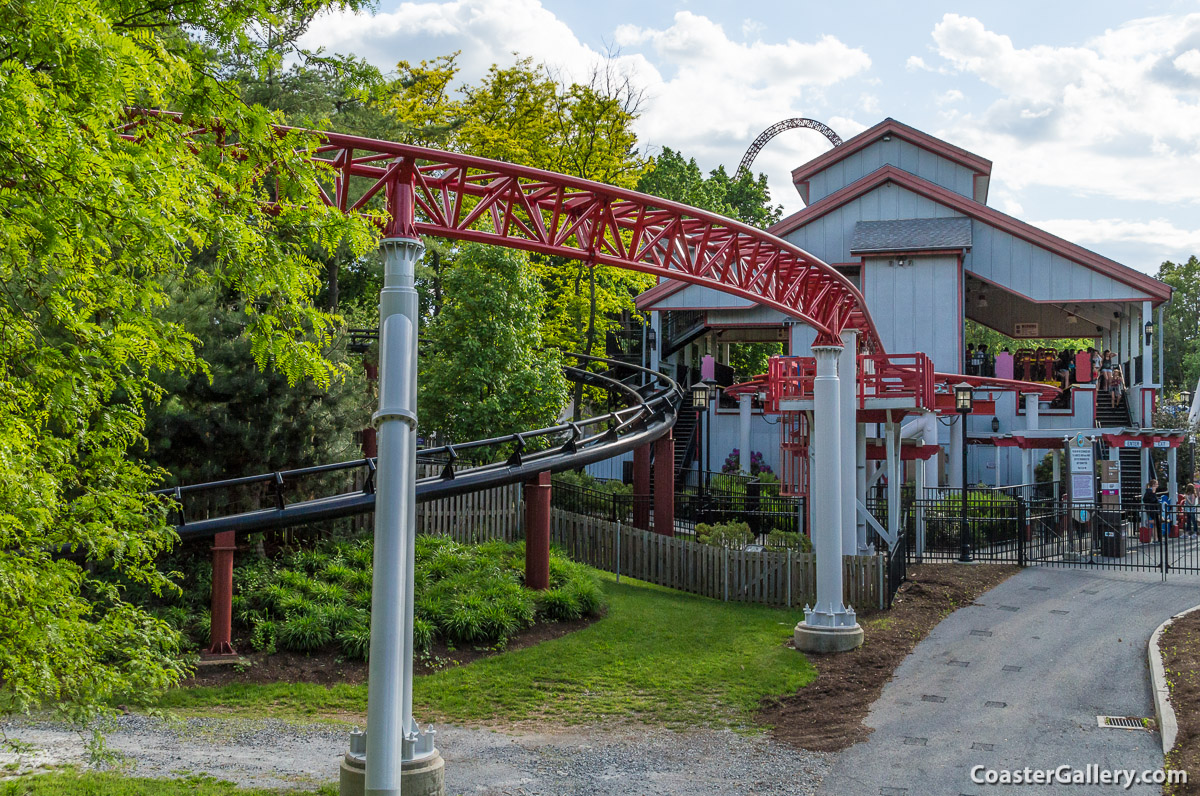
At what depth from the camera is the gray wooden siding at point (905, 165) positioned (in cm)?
3303

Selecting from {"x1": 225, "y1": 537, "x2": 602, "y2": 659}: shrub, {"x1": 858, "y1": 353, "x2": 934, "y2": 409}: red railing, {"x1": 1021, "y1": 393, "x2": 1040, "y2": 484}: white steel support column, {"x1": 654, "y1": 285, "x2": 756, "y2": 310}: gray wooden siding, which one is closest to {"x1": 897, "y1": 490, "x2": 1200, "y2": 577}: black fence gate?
{"x1": 1021, "y1": 393, "x2": 1040, "y2": 484}: white steel support column

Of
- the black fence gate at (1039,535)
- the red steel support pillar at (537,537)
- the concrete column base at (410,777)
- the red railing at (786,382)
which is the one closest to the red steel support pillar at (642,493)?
the red railing at (786,382)

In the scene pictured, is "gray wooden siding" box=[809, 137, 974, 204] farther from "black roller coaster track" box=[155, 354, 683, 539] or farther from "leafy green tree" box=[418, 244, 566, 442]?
"leafy green tree" box=[418, 244, 566, 442]

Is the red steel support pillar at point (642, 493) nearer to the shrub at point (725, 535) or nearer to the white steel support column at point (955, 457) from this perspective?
the shrub at point (725, 535)

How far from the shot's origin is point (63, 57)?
17.1 ft

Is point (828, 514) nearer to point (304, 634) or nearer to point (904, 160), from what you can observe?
point (304, 634)

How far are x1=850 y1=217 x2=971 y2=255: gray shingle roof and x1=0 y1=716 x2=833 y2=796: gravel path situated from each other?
2123 cm

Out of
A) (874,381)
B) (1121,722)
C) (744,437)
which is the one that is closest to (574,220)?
(1121,722)

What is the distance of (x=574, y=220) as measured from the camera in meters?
10.6

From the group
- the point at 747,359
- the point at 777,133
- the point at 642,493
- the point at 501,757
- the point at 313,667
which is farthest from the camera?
the point at 777,133

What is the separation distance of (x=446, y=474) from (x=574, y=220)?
6.03 meters

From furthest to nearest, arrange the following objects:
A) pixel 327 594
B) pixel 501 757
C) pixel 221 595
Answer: pixel 327 594, pixel 221 595, pixel 501 757

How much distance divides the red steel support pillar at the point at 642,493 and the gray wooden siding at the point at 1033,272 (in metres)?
13.7

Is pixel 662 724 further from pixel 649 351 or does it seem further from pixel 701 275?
pixel 649 351
